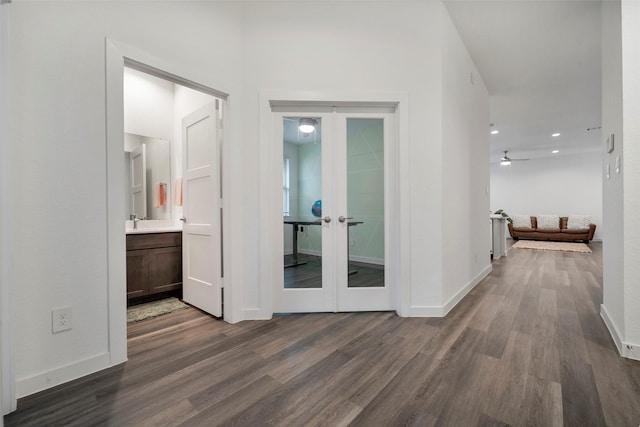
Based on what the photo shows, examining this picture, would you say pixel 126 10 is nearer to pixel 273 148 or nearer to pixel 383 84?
pixel 273 148

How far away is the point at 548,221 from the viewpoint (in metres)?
8.86

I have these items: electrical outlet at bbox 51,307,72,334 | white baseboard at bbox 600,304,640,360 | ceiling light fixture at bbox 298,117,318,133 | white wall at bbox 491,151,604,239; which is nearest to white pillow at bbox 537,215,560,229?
white wall at bbox 491,151,604,239

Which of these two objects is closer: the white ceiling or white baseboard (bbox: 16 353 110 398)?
white baseboard (bbox: 16 353 110 398)

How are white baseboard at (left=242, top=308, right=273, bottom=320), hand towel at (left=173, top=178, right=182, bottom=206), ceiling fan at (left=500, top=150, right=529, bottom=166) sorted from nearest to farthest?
1. white baseboard at (left=242, top=308, right=273, bottom=320)
2. hand towel at (left=173, top=178, right=182, bottom=206)
3. ceiling fan at (left=500, top=150, right=529, bottom=166)

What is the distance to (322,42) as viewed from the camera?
99.6 inches

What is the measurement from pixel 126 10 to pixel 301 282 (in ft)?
8.12

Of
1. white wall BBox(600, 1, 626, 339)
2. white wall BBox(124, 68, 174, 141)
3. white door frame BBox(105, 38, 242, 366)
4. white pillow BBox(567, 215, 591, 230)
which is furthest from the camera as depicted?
white pillow BBox(567, 215, 591, 230)

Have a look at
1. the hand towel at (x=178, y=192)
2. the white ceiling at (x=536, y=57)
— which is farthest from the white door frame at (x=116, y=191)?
the white ceiling at (x=536, y=57)

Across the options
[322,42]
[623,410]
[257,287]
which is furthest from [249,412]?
[322,42]

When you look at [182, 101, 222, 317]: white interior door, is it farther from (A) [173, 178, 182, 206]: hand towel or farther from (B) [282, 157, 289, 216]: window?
(B) [282, 157, 289, 216]: window

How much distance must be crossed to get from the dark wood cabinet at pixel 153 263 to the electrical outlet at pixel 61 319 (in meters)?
1.34

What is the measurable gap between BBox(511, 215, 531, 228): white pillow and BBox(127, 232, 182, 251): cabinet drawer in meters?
10.1

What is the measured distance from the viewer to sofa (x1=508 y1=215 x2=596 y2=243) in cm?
811

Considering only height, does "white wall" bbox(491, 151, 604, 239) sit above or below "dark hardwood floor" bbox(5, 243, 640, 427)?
above
